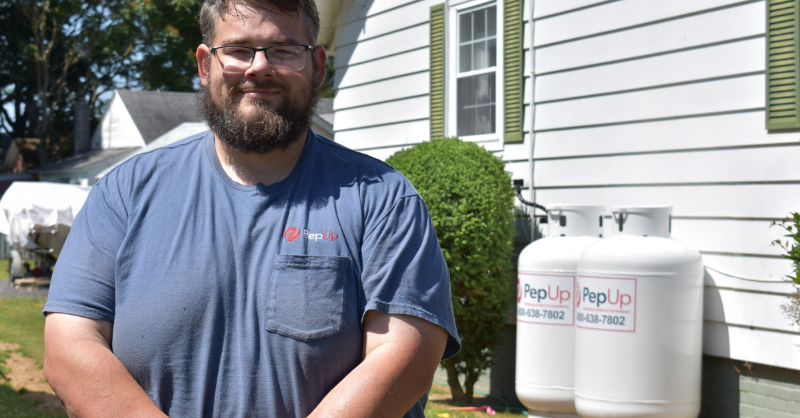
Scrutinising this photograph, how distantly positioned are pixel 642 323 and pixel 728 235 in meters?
1.00

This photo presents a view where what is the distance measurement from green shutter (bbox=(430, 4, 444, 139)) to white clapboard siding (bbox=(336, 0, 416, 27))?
2.00ft

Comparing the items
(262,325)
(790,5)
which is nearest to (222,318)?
(262,325)

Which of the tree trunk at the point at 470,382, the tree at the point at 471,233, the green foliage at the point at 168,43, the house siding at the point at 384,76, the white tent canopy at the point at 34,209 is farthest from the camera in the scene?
the green foliage at the point at 168,43

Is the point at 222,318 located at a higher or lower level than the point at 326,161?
lower

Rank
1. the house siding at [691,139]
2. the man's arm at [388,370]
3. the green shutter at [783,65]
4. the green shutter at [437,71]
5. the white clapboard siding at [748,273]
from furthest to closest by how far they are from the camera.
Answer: the green shutter at [437,71]
the house siding at [691,139]
the white clapboard siding at [748,273]
the green shutter at [783,65]
the man's arm at [388,370]

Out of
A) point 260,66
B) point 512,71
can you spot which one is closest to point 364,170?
point 260,66

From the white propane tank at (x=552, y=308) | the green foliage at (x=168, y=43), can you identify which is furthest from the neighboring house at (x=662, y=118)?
the green foliage at (x=168, y=43)

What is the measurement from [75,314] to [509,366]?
19.3 ft

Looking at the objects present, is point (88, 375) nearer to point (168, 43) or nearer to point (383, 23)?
point (383, 23)

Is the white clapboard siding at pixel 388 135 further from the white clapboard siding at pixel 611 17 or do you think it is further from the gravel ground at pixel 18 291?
the gravel ground at pixel 18 291

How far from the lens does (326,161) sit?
203cm

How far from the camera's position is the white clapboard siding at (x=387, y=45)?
8291 millimetres

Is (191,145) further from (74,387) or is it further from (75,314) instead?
(74,387)

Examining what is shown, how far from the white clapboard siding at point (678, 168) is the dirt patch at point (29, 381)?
5.09m
